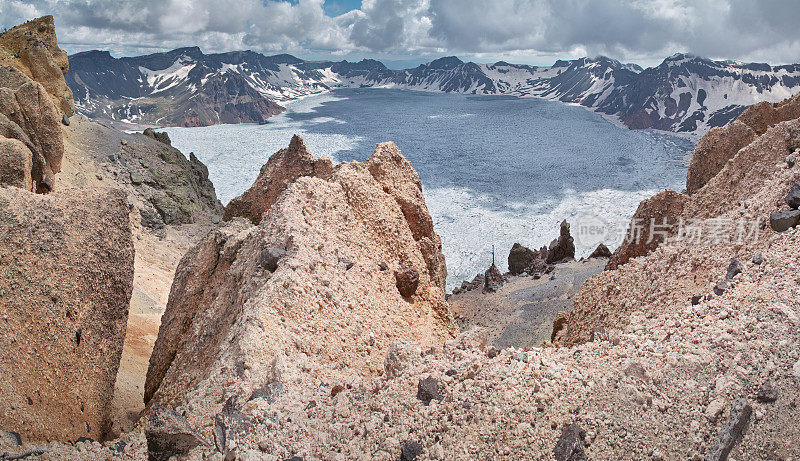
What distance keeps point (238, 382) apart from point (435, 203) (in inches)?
2119

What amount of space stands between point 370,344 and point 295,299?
125cm

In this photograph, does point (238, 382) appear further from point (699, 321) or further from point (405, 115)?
point (405, 115)

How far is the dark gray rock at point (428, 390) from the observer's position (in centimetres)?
466

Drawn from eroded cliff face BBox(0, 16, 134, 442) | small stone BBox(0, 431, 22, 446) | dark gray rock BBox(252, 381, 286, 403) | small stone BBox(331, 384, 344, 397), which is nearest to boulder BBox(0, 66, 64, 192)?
eroded cliff face BBox(0, 16, 134, 442)

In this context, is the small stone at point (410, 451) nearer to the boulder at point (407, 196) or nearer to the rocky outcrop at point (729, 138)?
the boulder at point (407, 196)

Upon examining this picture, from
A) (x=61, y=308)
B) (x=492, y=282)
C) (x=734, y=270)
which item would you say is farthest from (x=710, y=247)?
(x=492, y=282)

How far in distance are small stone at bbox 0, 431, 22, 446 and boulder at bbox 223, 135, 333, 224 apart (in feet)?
30.7

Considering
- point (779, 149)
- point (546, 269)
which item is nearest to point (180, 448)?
point (779, 149)

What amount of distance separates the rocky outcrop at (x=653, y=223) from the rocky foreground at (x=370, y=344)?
113cm

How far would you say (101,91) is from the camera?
17988cm

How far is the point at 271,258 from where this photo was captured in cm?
708

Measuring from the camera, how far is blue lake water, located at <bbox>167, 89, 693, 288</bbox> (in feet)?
166

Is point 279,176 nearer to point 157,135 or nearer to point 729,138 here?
point 729,138

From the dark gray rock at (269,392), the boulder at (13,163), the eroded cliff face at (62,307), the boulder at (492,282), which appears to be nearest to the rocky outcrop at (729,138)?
the boulder at (492,282)
